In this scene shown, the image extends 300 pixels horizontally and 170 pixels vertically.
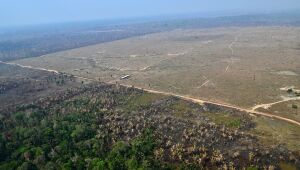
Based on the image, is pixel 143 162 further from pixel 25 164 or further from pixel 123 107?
pixel 123 107

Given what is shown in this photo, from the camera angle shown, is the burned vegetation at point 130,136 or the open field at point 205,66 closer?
the burned vegetation at point 130,136

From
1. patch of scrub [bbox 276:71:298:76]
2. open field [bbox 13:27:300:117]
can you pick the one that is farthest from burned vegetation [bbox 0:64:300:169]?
patch of scrub [bbox 276:71:298:76]

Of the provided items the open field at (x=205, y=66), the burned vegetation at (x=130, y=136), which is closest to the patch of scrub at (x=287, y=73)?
the open field at (x=205, y=66)

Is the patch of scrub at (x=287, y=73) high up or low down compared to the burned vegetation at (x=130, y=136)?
up

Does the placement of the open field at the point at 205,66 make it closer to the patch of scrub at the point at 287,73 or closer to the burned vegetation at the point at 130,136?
the patch of scrub at the point at 287,73

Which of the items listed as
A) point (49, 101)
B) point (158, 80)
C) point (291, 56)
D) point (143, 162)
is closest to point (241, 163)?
point (143, 162)

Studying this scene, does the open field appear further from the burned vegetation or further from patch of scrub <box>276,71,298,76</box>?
the burned vegetation
